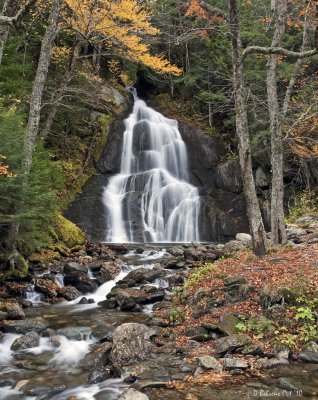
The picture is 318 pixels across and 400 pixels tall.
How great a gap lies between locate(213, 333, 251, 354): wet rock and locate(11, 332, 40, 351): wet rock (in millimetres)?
3364

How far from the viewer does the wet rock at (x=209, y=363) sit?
18.5ft

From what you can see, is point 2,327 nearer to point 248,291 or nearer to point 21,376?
point 21,376

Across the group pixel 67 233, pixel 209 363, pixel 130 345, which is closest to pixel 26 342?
pixel 130 345

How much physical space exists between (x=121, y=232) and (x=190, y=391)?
14.9 metres

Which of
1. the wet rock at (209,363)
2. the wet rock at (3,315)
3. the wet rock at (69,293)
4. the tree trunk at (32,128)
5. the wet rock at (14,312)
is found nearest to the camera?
the wet rock at (209,363)

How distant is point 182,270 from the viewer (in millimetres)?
12984

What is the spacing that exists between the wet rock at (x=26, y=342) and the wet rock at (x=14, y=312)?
122 centimetres

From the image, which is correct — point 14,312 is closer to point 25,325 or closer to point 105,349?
point 25,325

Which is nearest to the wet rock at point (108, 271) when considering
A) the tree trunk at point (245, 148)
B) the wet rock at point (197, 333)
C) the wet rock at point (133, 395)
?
the tree trunk at point (245, 148)

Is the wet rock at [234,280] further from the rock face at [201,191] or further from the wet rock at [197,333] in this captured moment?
the rock face at [201,191]

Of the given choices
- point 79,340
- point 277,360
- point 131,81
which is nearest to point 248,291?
point 277,360

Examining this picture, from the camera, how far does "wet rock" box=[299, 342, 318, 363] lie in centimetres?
580

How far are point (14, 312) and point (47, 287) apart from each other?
2.01m

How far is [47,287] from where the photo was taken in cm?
1045
